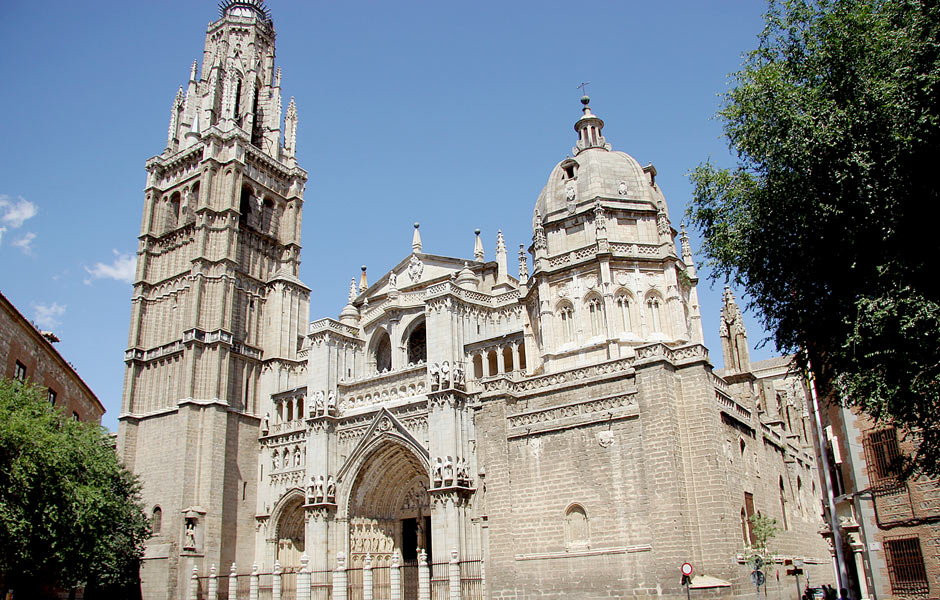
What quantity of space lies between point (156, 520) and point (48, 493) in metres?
15.3

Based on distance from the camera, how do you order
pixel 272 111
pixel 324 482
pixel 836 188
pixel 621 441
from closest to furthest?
pixel 836 188 → pixel 621 441 → pixel 324 482 → pixel 272 111

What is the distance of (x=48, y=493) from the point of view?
20844mm

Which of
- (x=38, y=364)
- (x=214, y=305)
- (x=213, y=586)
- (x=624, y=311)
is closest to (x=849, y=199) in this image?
(x=624, y=311)

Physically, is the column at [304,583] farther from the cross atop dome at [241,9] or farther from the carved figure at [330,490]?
the cross atop dome at [241,9]

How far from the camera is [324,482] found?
31.8m

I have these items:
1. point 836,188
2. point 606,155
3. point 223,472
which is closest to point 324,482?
point 223,472

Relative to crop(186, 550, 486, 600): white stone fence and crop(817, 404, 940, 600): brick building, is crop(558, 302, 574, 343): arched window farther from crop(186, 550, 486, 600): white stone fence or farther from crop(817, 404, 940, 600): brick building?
crop(817, 404, 940, 600): brick building

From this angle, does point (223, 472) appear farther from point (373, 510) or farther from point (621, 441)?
point (621, 441)

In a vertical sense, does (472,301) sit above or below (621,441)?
above

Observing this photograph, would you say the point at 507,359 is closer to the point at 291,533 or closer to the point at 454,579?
the point at 454,579

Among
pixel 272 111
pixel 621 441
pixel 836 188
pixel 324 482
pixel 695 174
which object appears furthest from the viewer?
pixel 272 111

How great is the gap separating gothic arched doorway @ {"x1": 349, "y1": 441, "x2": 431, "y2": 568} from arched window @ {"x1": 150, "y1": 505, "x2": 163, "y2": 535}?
9.99 meters

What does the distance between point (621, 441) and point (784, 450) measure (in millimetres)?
11413

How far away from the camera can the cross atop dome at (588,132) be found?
3547 cm
